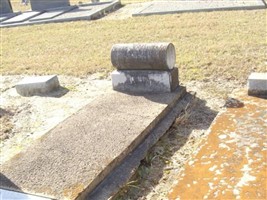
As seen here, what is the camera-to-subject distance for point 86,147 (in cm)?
339

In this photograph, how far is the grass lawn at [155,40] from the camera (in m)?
5.81

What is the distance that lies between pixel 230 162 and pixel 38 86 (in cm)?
342

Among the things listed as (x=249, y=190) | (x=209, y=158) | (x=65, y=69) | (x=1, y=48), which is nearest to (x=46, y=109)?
(x=65, y=69)

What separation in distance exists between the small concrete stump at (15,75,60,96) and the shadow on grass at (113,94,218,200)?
2.07 meters

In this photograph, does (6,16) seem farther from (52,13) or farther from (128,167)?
(128,167)

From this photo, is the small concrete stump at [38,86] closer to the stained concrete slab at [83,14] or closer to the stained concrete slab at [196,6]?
the stained concrete slab at [196,6]

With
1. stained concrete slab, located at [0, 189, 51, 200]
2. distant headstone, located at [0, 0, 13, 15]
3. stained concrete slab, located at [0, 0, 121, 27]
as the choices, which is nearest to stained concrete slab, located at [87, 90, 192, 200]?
stained concrete slab, located at [0, 189, 51, 200]

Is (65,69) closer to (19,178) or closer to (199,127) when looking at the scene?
(199,127)

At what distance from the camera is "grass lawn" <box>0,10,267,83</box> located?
5.81m

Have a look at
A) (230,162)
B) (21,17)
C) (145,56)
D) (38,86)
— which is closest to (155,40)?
(38,86)

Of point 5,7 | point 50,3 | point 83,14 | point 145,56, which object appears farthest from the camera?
point 5,7

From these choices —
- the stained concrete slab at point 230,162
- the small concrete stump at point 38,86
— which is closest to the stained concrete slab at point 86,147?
the stained concrete slab at point 230,162

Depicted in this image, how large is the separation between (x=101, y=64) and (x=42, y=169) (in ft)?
11.7

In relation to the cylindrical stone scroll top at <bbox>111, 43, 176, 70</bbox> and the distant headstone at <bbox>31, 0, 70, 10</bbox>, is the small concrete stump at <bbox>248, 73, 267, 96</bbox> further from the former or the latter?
the distant headstone at <bbox>31, 0, 70, 10</bbox>
